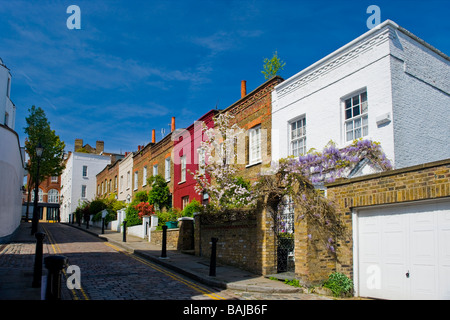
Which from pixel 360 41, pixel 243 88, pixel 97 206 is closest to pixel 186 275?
pixel 360 41

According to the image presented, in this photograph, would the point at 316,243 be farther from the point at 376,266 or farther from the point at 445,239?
the point at 445,239

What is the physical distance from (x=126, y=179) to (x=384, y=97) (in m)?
28.6

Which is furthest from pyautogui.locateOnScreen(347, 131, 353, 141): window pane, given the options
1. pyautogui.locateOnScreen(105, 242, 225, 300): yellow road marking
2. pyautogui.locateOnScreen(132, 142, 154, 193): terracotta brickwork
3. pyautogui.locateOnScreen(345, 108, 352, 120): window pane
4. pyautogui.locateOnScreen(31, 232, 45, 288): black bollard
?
pyautogui.locateOnScreen(132, 142, 154, 193): terracotta brickwork

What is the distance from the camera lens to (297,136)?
14.5 m

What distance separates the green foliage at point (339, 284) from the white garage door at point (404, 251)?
0.66 feet

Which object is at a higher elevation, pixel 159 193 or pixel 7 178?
pixel 7 178

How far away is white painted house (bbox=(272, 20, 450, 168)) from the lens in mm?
11023

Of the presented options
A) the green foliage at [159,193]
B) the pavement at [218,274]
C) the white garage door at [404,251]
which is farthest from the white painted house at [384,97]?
the green foliage at [159,193]

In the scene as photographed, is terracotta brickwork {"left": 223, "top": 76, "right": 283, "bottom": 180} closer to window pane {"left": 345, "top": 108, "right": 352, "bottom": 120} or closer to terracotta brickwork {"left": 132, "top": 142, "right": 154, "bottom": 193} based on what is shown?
window pane {"left": 345, "top": 108, "right": 352, "bottom": 120}

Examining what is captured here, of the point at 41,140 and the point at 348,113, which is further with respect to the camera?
the point at 41,140

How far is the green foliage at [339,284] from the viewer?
8.77 m

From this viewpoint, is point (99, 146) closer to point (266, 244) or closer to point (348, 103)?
point (348, 103)

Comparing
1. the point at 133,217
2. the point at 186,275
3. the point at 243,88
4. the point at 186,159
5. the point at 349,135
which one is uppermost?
the point at 243,88
